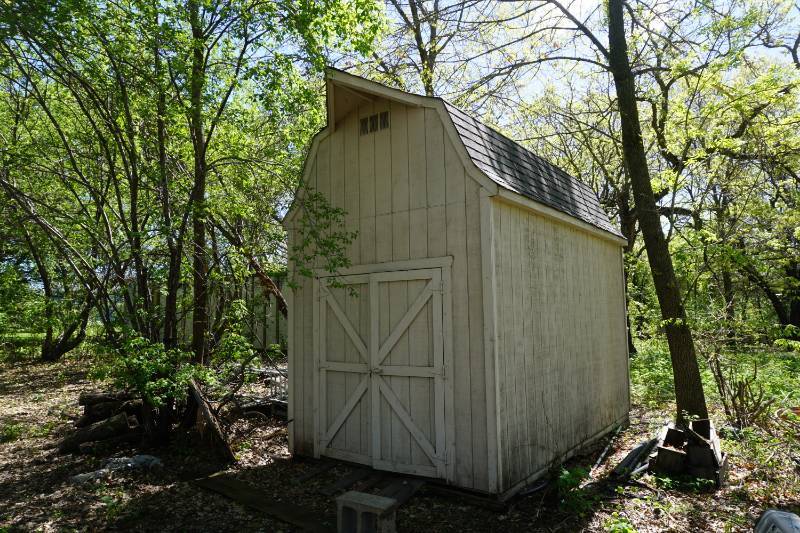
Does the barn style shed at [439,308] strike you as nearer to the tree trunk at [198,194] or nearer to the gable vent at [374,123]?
the gable vent at [374,123]

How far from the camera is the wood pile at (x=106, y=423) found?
6.73 m

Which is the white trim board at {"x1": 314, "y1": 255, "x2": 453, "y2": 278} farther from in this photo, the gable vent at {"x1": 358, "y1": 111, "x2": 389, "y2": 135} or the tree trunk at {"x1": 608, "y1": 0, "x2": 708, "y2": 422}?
the tree trunk at {"x1": 608, "y1": 0, "x2": 708, "y2": 422}

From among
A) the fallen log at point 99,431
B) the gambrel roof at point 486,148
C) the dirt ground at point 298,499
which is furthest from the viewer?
the fallen log at point 99,431

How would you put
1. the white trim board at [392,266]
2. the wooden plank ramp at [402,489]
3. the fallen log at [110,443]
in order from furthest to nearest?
1. the fallen log at [110,443]
2. the white trim board at [392,266]
3. the wooden plank ramp at [402,489]

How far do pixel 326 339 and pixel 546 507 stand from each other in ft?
10.3

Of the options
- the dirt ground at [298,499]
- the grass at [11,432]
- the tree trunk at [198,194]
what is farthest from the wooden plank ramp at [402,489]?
the grass at [11,432]

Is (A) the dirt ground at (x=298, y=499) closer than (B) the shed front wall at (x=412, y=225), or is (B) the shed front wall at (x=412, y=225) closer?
(A) the dirt ground at (x=298, y=499)

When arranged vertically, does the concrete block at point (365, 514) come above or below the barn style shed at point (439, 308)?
below

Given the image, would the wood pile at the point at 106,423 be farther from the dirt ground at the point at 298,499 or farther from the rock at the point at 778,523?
the rock at the point at 778,523

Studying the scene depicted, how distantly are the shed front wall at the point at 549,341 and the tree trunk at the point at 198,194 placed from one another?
13.2 ft

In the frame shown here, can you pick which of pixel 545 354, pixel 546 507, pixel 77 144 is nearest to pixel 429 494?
pixel 546 507

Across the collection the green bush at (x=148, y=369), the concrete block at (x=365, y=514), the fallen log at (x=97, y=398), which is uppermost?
the green bush at (x=148, y=369)

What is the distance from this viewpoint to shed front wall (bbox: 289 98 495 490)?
4.97 meters

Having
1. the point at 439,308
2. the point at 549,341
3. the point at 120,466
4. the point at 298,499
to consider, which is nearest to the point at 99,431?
the point at 120,466
